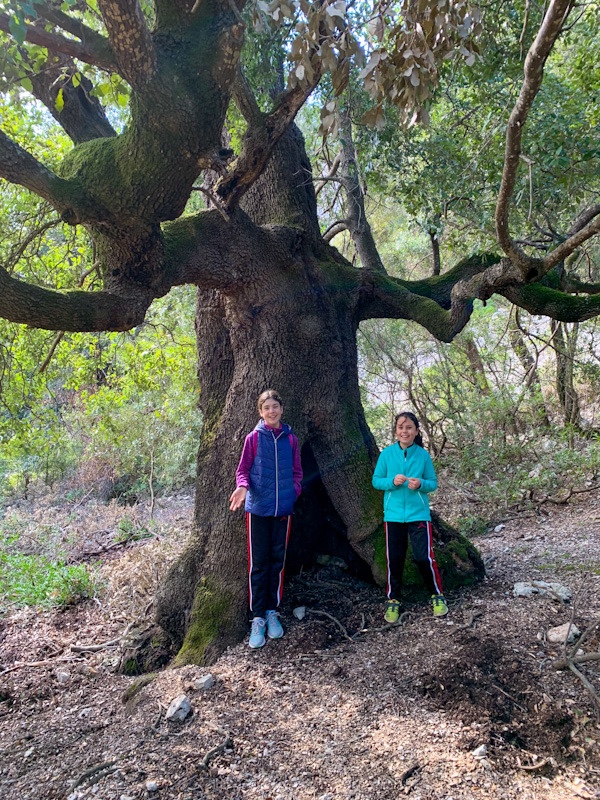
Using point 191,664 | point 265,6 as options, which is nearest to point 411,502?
point 191,664

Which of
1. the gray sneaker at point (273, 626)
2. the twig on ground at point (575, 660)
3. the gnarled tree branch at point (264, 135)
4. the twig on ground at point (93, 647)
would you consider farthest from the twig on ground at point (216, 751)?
the gnarled tree branch at point (264, 135)

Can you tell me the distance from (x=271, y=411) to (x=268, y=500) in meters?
0.63

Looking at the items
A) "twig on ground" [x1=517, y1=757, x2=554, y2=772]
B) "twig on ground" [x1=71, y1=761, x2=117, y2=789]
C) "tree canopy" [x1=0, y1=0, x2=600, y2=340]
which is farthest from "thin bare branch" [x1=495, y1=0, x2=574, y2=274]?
"twig on ground" [x1=71, y1=761, x2=117, y2=789]

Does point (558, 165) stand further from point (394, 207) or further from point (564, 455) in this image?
point (394, 207)

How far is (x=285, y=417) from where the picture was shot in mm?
4617

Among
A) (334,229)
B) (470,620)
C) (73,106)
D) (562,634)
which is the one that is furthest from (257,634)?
(334,229)

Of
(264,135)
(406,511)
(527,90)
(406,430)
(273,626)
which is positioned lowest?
(273,626)

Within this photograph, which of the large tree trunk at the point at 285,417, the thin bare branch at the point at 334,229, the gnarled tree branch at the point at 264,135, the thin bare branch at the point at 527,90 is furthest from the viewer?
the thin bare branch at the point at 334,229

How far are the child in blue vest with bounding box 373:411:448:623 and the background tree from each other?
33 centimetres

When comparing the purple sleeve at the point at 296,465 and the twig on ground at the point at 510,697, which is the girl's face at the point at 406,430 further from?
the twig on ground at the point at 510,697

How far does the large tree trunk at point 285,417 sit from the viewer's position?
4.40 m

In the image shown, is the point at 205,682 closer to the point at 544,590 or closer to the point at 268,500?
the point at 268,500

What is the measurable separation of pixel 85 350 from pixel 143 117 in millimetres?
5747

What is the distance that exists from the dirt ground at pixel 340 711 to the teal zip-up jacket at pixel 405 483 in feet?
2.19
